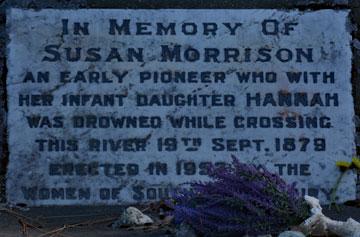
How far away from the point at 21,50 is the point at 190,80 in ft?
4.17

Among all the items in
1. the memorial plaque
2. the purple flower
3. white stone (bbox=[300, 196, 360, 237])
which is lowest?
white stone (bbox=[300, 196, 360, 237])

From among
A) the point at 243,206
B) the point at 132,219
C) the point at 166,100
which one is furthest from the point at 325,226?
the point at 166,100

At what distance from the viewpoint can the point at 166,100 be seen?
5016 mm

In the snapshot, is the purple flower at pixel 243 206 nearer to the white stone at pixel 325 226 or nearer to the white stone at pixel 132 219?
the white stone at pixel 325 226

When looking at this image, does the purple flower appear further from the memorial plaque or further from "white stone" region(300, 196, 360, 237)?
the memorial plaque

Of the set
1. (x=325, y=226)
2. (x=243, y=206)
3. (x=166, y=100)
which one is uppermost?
(x=166, y=100)

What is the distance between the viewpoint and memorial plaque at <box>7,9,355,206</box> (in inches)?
194

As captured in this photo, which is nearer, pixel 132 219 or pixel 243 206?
pixel 243 206

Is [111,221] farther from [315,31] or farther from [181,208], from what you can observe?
[315,31]

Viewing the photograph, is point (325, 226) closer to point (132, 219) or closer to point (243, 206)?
point (243, 206)

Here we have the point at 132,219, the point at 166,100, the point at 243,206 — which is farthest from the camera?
the point at 166,100

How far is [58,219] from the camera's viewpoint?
4.39m

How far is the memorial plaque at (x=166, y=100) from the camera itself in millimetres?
4922

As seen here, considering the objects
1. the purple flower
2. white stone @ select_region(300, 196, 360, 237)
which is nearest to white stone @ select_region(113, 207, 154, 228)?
the purple flower
